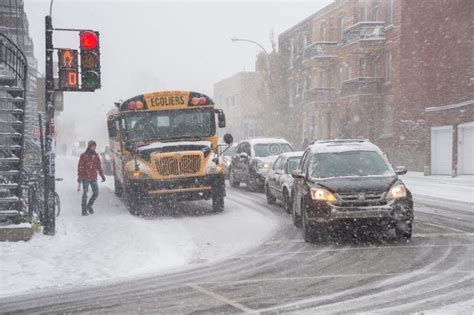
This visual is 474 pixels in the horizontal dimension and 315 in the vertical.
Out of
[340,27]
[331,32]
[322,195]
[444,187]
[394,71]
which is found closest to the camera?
[322,195]

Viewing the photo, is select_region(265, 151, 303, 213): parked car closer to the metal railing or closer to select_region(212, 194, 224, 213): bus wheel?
select_region(212, 194, 224, 213): bus wheel

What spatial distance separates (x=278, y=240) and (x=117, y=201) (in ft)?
29.9

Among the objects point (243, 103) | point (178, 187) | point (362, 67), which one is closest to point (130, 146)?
point (178, 187)

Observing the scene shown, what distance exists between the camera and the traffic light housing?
11609 mm

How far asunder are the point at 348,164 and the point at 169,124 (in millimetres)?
6152

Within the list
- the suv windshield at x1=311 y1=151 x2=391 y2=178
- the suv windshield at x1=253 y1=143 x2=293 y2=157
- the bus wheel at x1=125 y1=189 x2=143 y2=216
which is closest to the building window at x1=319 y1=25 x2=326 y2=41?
the suv windshield at x1=253 y1=143 x2=293 y2=157

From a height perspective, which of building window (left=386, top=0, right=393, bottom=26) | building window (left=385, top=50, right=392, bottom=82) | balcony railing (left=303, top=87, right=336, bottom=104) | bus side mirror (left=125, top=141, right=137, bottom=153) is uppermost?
building window (left=386, top=0, right=393, bottom=26)

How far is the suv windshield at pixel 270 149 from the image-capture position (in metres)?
21.3

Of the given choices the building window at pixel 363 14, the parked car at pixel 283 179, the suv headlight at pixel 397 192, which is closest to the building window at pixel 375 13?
the building window at pixel 363 14

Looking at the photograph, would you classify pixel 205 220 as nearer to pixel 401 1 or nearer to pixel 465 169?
pixel 465 169

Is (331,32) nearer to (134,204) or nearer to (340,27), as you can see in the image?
(340,27)

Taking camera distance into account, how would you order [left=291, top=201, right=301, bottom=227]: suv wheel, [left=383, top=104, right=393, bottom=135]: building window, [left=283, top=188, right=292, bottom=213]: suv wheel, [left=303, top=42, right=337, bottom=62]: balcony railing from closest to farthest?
[left=291, top=201, right=301, bottom=227]: suv wheel < [left=283, top=188, right=292, bottom=213]: suv wheel < [left=383, top=104, right=393, bottom=135]: building window < [left=303, top=42, right=337, bottom=62]: balcony railing

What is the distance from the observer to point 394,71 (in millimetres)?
36500

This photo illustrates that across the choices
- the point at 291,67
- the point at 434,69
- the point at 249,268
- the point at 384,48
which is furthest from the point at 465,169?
the point at 291,67
